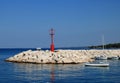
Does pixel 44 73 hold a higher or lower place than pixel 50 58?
lower

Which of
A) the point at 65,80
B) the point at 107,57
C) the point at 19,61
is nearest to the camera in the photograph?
the point at 65,80

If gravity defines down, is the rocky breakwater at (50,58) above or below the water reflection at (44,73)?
above

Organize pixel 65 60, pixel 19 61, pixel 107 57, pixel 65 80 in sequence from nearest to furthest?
pixel 65 80
pixel 65 60
pixel 19 61
pixel 107 57

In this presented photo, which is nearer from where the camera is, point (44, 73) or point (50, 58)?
point (44, 73)

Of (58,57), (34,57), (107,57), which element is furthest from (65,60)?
(107,57)

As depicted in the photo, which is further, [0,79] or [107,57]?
[107,57]

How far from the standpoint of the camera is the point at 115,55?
8588cm

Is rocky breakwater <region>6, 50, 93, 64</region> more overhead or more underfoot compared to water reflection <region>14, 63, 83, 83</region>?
more overhead

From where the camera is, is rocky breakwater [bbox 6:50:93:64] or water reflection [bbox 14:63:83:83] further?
rocky breakwater [bbox 6:50:93:64]

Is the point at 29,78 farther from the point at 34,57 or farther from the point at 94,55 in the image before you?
the point at 94,55

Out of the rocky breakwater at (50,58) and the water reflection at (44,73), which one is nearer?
the water reflection at (44,73)

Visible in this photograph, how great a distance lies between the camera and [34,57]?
2611 inches

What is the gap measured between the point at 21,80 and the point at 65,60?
23.9 m

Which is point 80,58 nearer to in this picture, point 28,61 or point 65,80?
point 28,61
